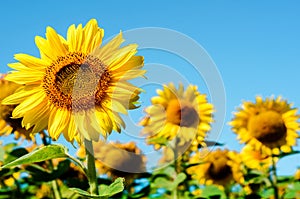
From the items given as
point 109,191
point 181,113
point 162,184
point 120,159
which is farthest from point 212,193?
point 109,191

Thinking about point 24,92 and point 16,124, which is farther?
point 16,124

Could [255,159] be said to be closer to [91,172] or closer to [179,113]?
[179,113]

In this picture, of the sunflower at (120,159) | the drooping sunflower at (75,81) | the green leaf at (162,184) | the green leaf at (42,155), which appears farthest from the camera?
the sunflower at (120,159)

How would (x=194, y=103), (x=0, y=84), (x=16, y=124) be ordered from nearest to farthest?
(x=0, y=84), (x=16, y=124), (x=194, y=103)

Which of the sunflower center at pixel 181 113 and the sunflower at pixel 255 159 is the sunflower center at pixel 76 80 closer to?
the sunflower center at pixel 181 113

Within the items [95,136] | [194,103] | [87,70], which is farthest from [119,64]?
[194,103]

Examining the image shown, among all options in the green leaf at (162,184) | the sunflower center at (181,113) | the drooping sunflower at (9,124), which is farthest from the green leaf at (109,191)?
the sunflower center at (181,113)

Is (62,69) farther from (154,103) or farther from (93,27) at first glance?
(154,103)
